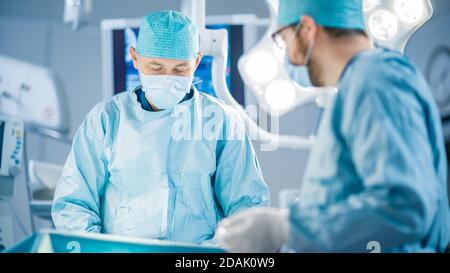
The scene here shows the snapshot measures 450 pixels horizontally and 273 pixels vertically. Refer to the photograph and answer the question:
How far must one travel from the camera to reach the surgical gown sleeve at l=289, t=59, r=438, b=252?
1249mm

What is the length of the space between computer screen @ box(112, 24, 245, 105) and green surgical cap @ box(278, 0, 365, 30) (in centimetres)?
81

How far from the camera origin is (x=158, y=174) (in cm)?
202

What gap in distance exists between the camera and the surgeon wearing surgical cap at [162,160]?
2.01 m

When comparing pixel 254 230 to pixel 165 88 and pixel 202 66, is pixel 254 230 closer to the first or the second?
pixel 165 88

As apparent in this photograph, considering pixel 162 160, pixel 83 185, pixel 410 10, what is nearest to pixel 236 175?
pixel 162 160

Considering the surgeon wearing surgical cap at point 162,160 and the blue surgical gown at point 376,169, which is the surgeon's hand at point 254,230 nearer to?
the blue surgical gown at point 376,169

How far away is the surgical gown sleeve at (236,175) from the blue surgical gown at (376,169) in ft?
1.98

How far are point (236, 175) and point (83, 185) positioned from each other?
0.48 metres

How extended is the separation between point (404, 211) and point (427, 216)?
6 centimetres

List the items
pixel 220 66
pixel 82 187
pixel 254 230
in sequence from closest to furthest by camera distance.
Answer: pixel 254 230 < pixel 82 187 < pixel 220 66

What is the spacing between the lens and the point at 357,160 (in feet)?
4.34

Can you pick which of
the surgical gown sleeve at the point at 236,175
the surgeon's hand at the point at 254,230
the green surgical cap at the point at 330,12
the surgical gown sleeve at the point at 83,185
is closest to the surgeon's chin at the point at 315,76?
the green surgical cap at the point at 330,12

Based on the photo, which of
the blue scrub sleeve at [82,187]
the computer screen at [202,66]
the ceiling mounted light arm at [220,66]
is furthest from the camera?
the computer screen at [202,66]

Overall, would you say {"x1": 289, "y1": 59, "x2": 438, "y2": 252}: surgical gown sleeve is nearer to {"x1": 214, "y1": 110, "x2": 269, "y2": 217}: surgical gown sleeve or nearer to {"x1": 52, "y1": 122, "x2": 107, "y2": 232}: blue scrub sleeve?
{"x1": 214, "y1": 110, "x2": 269, "y2": 217}: surgical gown sleeve
